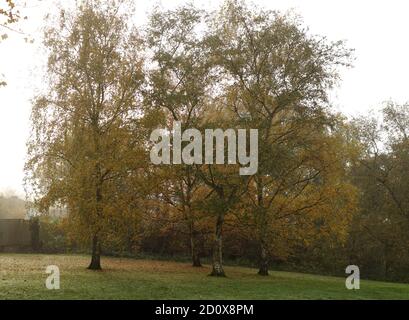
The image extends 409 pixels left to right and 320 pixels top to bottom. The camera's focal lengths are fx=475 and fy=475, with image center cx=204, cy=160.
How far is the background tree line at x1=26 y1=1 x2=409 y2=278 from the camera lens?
2502cm

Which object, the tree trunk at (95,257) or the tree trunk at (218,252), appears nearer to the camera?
the tree trunk at (218,252)

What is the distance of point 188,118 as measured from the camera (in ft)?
87.5

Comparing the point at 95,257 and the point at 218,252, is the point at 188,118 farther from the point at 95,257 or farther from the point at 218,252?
the point at 95,257

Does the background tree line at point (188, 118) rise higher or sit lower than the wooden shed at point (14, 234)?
higher

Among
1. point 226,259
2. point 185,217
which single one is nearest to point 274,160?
point 185,217

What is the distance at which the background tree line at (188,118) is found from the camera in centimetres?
2502

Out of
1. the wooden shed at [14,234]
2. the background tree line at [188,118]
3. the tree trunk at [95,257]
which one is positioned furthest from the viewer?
the wooden shed at [14,234]

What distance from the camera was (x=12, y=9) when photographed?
47.4ft

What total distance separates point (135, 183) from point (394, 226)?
2219 centimetres

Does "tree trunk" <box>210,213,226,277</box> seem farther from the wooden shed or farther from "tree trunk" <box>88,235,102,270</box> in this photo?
the wooden shed

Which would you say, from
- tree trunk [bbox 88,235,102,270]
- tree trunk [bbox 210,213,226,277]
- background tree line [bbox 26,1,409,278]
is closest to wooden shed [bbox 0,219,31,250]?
background tree line [bbox 26,1,409,278]

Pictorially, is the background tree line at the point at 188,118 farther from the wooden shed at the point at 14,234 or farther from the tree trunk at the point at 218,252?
the wooden shed at the point at 14,234

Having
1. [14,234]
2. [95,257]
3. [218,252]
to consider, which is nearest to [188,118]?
[218,252]

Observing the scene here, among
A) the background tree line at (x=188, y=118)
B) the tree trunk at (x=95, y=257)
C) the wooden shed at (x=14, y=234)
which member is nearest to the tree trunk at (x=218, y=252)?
the background tree line at (x=188, y=118)
